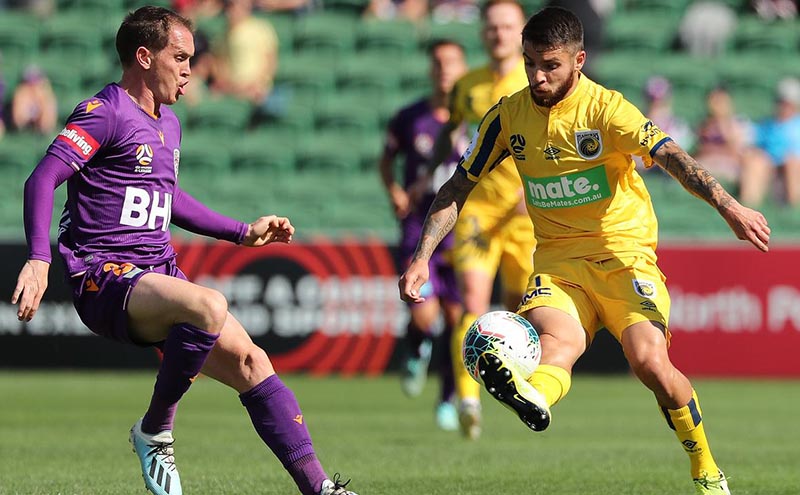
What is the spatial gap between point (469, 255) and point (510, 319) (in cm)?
386

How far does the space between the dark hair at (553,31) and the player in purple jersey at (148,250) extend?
4.53ft

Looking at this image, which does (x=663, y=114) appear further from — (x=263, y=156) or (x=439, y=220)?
(x=439, y=220)

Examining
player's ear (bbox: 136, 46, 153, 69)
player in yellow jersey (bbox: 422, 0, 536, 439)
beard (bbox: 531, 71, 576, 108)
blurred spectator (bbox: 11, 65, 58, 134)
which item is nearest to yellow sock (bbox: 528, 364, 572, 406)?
beard (bbox: 531, 71, 576, 108)

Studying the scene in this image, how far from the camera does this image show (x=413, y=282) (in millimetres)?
5879

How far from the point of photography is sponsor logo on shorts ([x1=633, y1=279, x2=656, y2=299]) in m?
6.13

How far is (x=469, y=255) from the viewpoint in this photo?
376 inches

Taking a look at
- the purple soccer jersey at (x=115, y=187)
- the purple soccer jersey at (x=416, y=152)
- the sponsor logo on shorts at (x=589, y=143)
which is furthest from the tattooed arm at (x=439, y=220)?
the purple soccer jersey at (x=416, y=152)

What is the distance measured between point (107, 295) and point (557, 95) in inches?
85.8

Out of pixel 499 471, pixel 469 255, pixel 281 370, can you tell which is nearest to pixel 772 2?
pixel 281 370

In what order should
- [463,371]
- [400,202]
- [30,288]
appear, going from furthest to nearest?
[400,202] → [463,371] → [30,288]

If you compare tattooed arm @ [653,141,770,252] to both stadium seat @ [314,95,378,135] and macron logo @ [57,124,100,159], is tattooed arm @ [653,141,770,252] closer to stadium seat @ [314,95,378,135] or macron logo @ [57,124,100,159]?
macron logo @ [57,124,100,159]

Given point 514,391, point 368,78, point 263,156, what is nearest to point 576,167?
point 514,391

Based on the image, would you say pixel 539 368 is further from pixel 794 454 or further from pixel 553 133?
pixel 794 454

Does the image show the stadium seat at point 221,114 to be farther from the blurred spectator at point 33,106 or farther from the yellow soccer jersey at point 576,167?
the yellow soccer jersey at point 576,167
